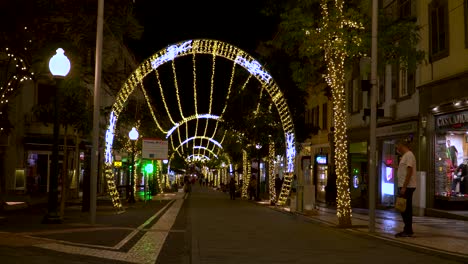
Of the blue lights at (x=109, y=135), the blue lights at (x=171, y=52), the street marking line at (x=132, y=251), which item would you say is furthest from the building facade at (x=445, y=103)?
the street marking line at (x=132, y=251)

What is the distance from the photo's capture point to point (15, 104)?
3838 centimetres

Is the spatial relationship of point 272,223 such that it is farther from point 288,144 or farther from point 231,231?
point 288,144

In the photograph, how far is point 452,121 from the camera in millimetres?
23203

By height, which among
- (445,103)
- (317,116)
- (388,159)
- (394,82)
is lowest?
(388,159)

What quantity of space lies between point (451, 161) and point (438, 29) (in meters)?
4.88

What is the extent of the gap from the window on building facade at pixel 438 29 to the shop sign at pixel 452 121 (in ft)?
7.26

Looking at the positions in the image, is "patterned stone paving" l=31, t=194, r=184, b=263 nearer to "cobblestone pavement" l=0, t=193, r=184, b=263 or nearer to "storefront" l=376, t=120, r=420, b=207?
"cobblestone pavement" l=0, t=193, r=184, b=263

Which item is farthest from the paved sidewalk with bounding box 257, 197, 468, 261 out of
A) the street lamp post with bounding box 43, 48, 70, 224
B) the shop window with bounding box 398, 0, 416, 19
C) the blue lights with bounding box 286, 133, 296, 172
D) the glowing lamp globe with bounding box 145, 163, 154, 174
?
the glowing lamp globe with bounding box 145, 163, 154, 174

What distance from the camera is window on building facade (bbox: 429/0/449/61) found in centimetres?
2370

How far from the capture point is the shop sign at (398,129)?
1038 inches

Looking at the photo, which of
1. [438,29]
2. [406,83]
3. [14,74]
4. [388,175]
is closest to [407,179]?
[438,29]

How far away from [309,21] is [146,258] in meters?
10.0

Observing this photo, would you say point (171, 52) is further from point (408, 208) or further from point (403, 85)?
point (408, 208)

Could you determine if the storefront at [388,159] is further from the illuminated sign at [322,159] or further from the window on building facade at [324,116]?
the window on building facade at [324,116]
